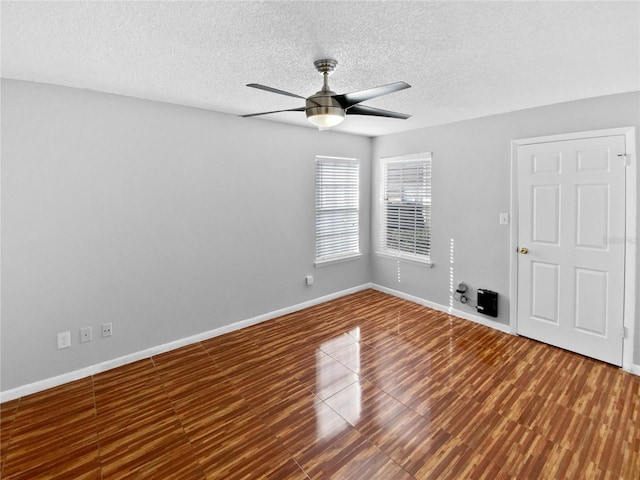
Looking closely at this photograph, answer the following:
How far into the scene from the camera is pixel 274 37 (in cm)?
181

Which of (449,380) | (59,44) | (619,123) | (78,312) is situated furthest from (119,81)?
(619,123)

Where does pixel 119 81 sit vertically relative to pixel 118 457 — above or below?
above

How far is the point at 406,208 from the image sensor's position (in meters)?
4.62

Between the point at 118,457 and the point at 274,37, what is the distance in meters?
2.65

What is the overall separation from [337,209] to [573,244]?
2736 mm

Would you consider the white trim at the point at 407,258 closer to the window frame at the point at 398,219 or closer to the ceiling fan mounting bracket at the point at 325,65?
the window frame at the point at 398,219

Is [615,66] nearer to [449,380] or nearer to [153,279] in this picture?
[449,380]

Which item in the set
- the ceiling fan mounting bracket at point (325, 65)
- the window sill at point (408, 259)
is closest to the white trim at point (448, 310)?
the window sill at point (408, 259)

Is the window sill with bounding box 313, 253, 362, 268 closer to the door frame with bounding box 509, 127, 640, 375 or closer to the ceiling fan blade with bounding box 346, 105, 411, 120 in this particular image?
the ceiling fan blade with bounding box 346, 105, 411, 120

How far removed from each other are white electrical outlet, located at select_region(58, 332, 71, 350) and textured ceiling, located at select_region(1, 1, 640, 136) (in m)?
2.03

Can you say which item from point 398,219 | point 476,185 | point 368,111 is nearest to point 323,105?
point 368,111

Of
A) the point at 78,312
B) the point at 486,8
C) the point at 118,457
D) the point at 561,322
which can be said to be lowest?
the point at 118,457

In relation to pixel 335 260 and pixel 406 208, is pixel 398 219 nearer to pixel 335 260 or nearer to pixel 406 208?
pixel 406 208

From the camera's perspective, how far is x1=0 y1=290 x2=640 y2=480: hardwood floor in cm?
186
